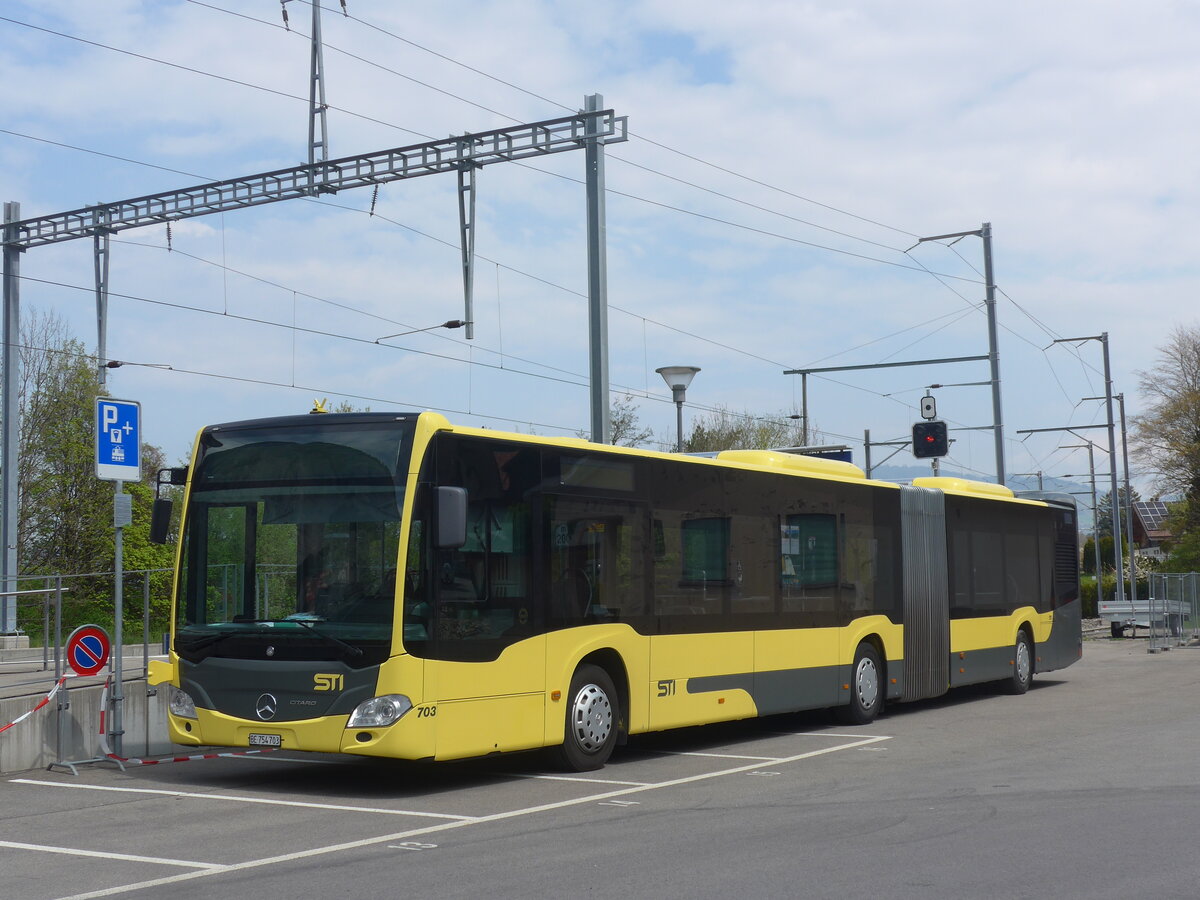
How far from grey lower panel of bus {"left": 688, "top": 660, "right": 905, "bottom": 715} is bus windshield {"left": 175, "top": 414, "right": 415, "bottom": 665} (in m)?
4.05

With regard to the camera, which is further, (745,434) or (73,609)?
(745,434)

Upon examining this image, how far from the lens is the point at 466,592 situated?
11.1m

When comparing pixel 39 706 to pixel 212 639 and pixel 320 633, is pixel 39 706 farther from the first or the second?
pixel 320 633

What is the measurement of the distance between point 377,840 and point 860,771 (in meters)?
4.90

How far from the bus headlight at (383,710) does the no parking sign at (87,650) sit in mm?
3517

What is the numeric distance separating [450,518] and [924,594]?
954cm

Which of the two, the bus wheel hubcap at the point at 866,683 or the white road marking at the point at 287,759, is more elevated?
the bus wheel hubcap at the point at 866,683

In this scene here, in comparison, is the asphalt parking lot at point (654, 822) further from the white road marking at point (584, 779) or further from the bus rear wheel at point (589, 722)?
the bus rear wheel at point (589, 722)

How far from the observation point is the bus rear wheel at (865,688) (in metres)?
16.7

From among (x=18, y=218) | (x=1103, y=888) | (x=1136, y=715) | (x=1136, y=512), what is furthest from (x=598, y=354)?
(x=1136, y=512)

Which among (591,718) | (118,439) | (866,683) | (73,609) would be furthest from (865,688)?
(73,609)

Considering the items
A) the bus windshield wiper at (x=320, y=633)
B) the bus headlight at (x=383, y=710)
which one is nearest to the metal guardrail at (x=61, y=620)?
the bus windshield wiper at (x=320, y=633)

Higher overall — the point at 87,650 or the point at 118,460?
the point at 118,460

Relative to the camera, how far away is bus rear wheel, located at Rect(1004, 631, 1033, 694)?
69.0 ft
